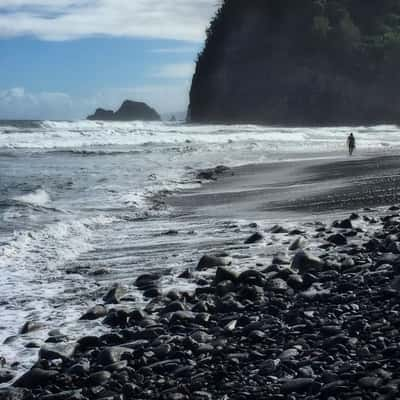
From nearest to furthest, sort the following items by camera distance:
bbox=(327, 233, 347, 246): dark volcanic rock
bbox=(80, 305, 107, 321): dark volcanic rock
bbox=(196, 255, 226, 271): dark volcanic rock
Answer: bbox=(80, 305, 107, 321): dark volcanic rock < bbox=(196, 255, 226, 271): dark volcanic rock < bbox=(327, 233, 347, 246): dark volcanic rock

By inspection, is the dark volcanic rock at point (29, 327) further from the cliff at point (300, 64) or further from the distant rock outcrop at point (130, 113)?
the distant rock outcrop at point (130, 113)

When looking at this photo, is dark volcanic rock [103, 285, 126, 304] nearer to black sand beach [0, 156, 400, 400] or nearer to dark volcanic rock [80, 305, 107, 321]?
black sand beach [0, 156, 400, 400]

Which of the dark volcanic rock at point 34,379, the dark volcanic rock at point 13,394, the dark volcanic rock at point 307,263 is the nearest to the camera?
the dark volcanic rock at point 13,394

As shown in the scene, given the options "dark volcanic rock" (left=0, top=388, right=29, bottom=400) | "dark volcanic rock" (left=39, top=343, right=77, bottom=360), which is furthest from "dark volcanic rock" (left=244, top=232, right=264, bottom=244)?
"dark volcanic rock" (left=0, top=388, right=29, bottom=400)

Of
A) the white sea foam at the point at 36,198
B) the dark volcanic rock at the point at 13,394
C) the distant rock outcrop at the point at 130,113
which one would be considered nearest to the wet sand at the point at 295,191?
the white sea foam at the point at 36,198

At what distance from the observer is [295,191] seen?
571 inches

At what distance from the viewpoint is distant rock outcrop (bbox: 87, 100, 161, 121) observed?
457 ft

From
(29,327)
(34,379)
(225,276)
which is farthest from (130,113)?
(34,379)

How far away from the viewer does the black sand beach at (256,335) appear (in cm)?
399

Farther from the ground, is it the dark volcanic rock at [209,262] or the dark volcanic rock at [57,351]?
the dark volcanic rock at [209,262]

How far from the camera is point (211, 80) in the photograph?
254ft

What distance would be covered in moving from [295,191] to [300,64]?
61996 mm

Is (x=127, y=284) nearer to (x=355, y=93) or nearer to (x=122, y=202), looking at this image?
(x=122, y=202)

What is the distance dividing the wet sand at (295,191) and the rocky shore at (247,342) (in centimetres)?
466
